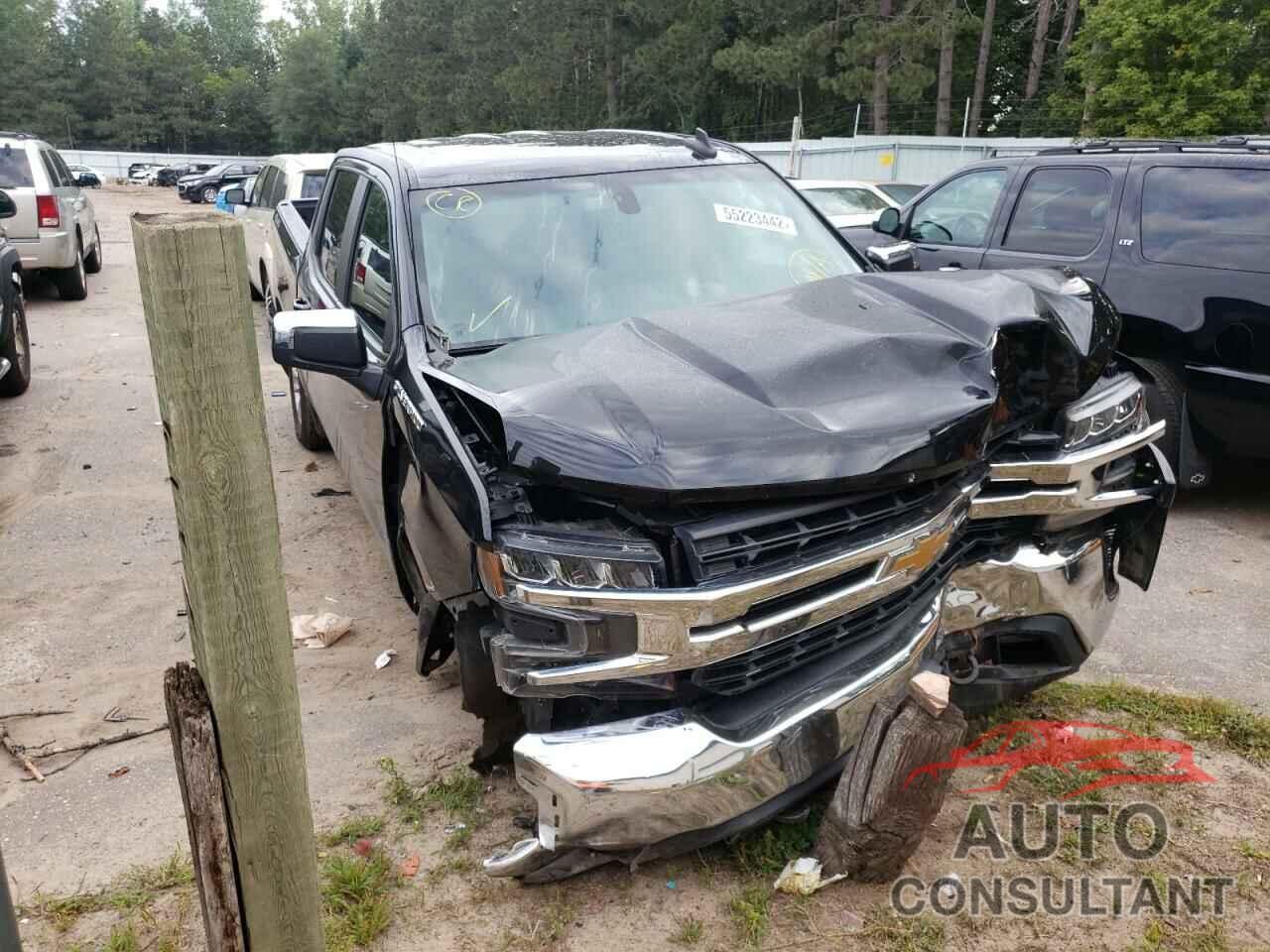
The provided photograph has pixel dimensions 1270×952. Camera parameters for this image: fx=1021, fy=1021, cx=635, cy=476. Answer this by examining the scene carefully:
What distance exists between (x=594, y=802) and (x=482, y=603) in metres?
0.63

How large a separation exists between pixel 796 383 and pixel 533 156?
192 centimetres

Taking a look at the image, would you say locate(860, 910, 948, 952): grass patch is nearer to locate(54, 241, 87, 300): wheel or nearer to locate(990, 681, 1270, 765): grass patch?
locate(990, 681, 1270, 765): grass patch

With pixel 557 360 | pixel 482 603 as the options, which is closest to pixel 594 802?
pixel 482 603

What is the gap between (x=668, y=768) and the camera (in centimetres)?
245

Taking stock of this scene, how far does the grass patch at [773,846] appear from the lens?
2914mm

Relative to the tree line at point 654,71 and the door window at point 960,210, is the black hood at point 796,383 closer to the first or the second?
the door window at point 960,210

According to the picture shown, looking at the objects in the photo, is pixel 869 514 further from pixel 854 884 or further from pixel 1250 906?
pixel 1250 906

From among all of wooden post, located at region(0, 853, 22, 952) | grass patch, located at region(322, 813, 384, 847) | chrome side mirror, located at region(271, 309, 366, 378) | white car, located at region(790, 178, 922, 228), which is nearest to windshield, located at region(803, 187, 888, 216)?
white car, located at region(790, 178, 922, 228)

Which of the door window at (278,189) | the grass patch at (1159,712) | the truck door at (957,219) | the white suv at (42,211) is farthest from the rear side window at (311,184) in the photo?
the grass patch at (1159,712)

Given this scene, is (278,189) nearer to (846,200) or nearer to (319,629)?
(846,200)

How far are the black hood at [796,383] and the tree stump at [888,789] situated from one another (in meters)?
0.66

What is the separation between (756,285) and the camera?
385 cm

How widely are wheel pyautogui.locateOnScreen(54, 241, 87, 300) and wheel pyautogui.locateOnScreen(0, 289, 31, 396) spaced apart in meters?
4.39

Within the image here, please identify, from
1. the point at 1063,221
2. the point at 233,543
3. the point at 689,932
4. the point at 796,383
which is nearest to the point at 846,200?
the point at 1063,221
